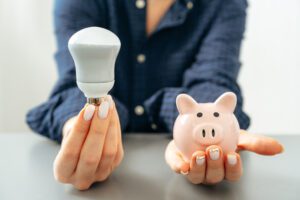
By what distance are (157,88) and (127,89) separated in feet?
0.14

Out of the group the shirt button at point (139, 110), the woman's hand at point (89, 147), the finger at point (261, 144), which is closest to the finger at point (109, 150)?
the woman's hand at point (89, 147)

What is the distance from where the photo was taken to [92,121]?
285 millimetres

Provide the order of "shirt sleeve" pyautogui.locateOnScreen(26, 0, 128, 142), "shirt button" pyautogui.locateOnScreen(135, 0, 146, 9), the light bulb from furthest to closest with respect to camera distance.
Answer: "shirt button" pyautogui.locateOnScreen(135, 0, 146, 9) → "shirt sleeve" pyautogui.locateOnScreen(26, 0, 128, 142) → the light bulb

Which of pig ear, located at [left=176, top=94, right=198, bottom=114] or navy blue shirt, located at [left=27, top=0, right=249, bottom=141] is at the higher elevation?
pig ear, located at [left=176, top=94, right=198, bottom=114]

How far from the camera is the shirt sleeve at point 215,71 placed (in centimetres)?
46

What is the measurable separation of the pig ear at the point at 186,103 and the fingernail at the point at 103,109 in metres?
0.06

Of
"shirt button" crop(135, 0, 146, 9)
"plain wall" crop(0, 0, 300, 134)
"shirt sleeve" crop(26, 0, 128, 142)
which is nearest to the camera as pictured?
"shirt sleeve" crop(26, 0, 128, 142)

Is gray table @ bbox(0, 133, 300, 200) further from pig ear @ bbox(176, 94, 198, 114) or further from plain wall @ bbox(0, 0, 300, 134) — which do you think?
plain wall @ bbox(0, 0, 300, 134)

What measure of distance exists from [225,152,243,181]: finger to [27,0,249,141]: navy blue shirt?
16cm

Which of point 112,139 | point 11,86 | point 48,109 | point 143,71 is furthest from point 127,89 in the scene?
point 11,86

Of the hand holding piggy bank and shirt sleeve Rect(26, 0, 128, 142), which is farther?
shirt sleeve Rect(26, 0, 128, 142)

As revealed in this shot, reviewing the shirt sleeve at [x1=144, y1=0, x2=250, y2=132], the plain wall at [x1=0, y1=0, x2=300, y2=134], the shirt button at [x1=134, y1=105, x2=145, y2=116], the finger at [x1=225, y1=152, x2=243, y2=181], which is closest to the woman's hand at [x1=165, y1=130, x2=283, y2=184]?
the finger at [x1=225, y1=152, x2=243, y2=181]

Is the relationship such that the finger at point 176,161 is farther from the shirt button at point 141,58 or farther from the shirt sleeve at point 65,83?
the shirt button at point 141,58

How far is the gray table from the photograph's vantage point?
0.32m
